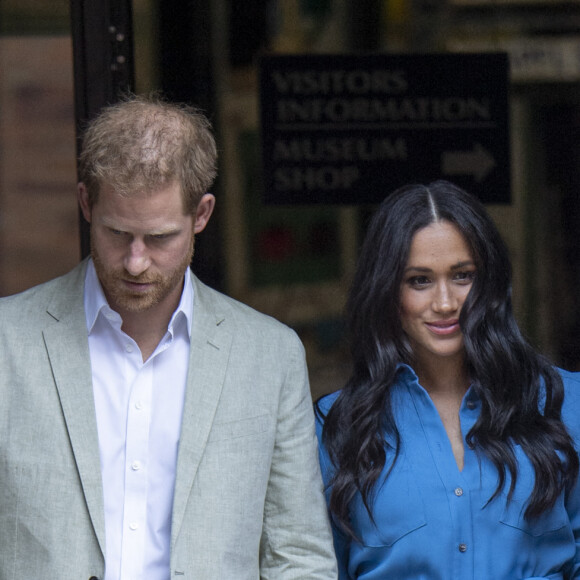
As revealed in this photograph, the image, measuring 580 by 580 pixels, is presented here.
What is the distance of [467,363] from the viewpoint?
3379mm

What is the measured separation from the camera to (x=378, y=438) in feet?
10.6

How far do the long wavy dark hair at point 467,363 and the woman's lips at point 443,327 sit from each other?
3cm

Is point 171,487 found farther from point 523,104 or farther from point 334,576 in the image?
point 523,104

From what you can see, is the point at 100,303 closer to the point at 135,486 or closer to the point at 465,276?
the point at 135,486

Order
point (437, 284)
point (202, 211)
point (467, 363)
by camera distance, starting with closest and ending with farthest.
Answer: point (202, 211) → point (437, 284) → point (467, 363)

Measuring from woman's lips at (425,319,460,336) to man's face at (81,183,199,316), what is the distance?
0.82 meters

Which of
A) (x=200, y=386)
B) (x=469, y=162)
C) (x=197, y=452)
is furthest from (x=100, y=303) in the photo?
(x=469, y=162)

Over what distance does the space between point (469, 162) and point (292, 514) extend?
6.48 feet

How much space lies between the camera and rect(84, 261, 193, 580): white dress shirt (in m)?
2.81

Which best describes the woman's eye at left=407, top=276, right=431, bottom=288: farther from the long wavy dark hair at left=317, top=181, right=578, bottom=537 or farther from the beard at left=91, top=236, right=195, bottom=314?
the beard at left=91, top=236, right=195, bottom=314

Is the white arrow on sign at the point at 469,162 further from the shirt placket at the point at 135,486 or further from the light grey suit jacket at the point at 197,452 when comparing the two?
the shirt placket at the point at 135,486

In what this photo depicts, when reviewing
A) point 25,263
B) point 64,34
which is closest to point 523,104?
point 64,34

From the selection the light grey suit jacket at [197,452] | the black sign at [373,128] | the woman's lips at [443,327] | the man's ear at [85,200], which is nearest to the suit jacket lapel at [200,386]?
the light grey suit jacket at [197,452]

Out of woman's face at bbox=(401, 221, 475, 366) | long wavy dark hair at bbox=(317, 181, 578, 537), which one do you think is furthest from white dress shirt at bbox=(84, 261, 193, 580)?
woman's face at bbox=(401, 221, 475, 366)
